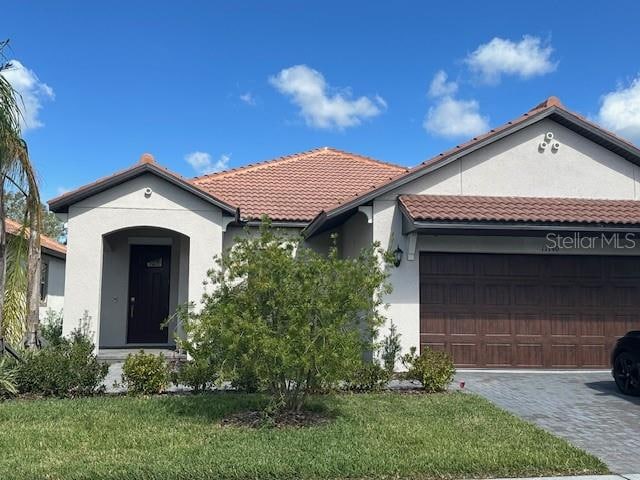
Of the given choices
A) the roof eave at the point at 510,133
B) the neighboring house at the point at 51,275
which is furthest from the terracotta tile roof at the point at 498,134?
the neighboring house at the point at 51,275

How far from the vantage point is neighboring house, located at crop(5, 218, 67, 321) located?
68.1ft

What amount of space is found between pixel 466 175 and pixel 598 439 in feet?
21.5

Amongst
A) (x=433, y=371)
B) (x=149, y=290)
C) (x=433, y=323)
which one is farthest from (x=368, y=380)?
(x=149, y=290)

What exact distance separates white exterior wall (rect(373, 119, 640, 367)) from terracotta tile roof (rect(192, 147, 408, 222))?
119 inches

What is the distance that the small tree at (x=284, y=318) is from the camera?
6.65m

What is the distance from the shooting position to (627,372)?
9.38 m

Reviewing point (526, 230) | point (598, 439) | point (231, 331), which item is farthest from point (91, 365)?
point (526, 230)

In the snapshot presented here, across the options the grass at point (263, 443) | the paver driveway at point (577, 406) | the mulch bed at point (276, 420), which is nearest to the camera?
the grass at point (263, 443)

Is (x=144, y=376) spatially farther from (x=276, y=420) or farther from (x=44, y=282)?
(x=44, y=282)

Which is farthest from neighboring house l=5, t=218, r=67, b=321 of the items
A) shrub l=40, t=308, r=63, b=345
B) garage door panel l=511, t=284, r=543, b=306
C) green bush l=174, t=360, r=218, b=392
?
garage door panel l=511, t=284, r=543, b=306

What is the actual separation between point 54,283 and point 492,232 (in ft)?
60.4

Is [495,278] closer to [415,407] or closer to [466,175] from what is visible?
[466,175]

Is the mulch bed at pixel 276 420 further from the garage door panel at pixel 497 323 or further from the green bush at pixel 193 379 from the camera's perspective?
the garage door panel at pixel 497 323

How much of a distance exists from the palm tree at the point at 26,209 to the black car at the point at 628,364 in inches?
410
